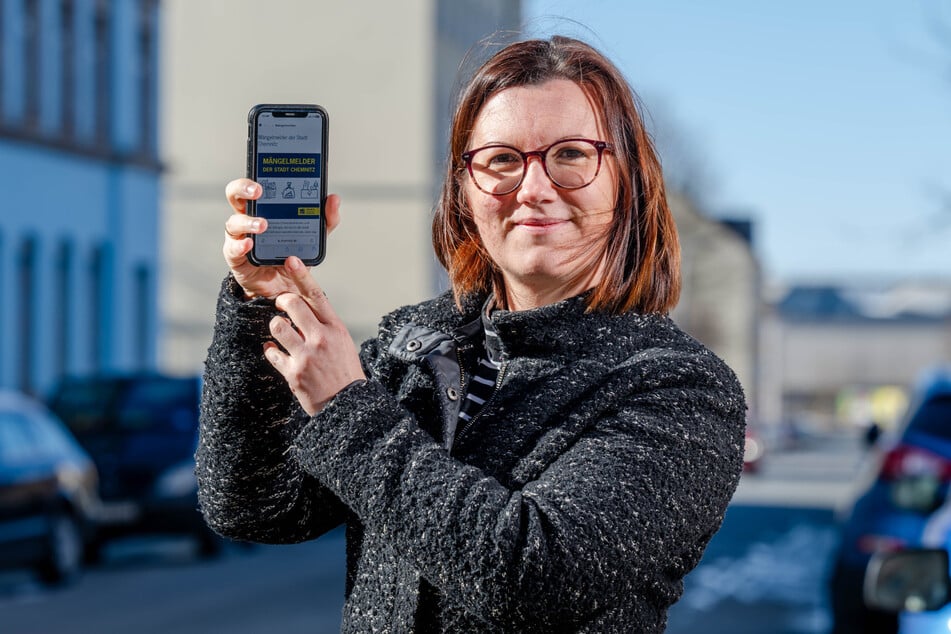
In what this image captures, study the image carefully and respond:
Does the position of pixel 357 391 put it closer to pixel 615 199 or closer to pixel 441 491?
pixel 441 491

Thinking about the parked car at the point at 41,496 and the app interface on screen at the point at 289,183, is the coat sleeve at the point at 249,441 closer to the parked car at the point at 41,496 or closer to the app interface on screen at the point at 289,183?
the app interface on screen at the point at 289,183

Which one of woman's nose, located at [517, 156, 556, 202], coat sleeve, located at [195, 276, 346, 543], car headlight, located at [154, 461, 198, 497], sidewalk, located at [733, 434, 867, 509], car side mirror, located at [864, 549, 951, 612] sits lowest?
sidewalk, located at [733, 434, 867, 509]

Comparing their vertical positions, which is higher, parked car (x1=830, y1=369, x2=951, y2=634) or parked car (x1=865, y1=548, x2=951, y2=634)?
parked car (x1=865, y1=548, x2=951, y2=634)

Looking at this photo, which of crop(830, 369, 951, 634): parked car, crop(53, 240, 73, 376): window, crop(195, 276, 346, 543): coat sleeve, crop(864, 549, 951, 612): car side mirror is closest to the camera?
crop(195, 276, 346, 543): coat sleeve

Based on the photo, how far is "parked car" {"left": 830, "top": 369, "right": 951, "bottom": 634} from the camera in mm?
8672

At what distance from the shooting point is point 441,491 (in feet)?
6.43

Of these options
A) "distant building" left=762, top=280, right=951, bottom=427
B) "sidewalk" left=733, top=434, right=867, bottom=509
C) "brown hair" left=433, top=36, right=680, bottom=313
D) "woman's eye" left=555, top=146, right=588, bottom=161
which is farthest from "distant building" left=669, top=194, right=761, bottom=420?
"distant building" left=762, top=280, right=951, bottom=427

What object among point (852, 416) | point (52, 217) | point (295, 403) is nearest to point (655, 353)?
point (295, 403)

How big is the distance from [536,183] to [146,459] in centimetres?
1466

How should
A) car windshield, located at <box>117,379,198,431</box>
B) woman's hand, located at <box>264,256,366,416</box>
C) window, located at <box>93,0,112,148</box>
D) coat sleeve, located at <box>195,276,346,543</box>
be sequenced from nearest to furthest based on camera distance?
woman's hand, located at <box>264,256,366,416</box>
coat sleeve, located at <box>195,276,346,543</box>
car windshield, located at <box>117,379,198,431</box>
window, located at <box>93,0,112,148</box>

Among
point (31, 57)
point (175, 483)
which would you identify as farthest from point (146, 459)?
point (31, 57)

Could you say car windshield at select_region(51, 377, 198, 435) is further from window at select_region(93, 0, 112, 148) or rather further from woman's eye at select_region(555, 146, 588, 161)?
woman's eye at select_region(555, 146, 588, 161)

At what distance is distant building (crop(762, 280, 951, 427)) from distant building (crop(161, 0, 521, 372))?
78.8m

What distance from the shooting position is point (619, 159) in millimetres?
2248
